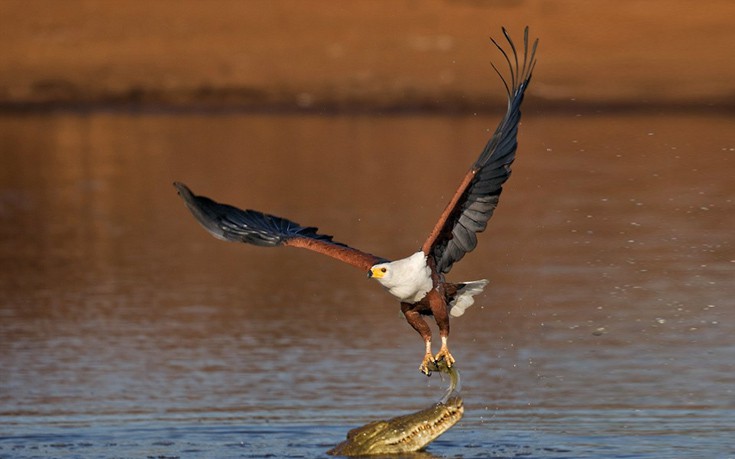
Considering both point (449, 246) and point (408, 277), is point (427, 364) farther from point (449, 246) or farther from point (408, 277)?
point (449, 246)

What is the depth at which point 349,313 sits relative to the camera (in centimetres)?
1905

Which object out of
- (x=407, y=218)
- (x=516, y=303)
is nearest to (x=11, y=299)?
(x=516, y=303)

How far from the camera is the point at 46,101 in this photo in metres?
49.9

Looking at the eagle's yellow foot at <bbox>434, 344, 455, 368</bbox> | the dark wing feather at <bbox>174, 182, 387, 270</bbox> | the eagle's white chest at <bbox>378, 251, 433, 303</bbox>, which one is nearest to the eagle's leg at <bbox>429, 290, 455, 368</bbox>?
the eagle's yellow foot at <bbox>434, 344, 455, 368</bbox>

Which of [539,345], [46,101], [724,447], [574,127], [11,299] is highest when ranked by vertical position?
[46,101]

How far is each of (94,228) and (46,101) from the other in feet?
79.6

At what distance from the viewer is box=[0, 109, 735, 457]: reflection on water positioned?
14.4 meters

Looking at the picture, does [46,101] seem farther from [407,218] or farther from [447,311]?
[447,311]

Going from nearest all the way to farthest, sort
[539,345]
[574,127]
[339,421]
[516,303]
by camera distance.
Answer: [339,421] < [539,345] < [516,303] < [574,127]

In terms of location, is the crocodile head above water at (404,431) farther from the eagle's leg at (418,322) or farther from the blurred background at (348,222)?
the eagle's leg at (418,322)

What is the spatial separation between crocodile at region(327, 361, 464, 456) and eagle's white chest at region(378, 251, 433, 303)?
37.4 inches

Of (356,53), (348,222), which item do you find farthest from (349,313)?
(356,53)

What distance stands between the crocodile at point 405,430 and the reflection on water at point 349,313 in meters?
0.33

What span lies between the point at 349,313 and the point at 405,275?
638 centimetres
